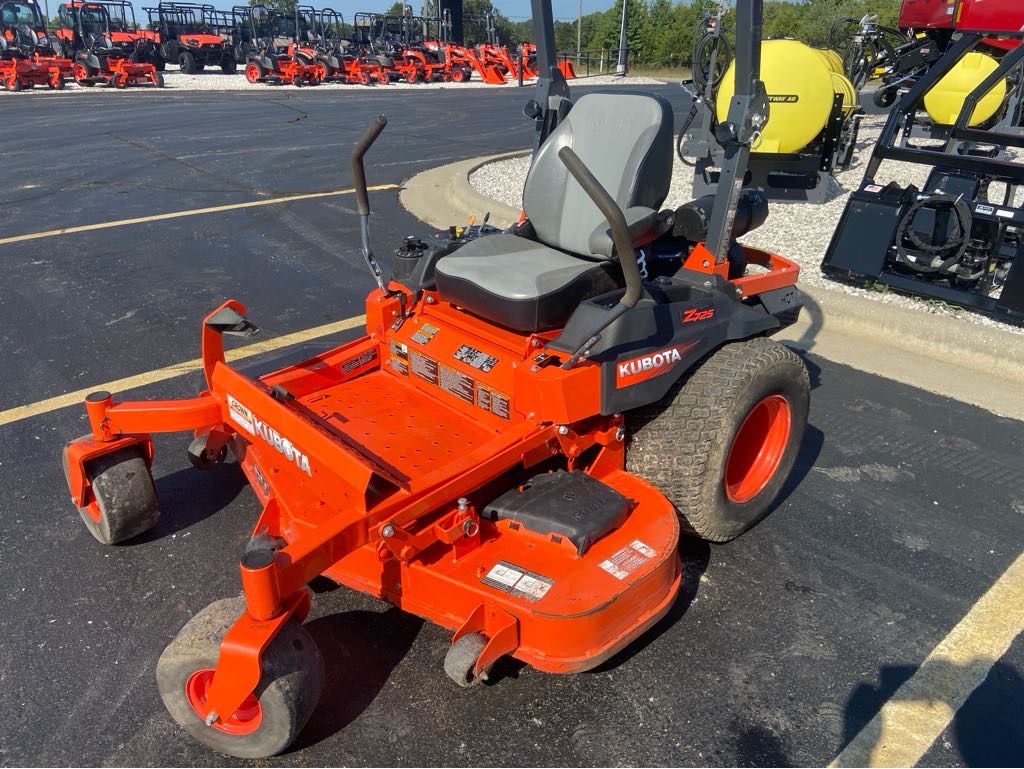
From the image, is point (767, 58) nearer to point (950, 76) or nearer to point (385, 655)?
point (950, 76)

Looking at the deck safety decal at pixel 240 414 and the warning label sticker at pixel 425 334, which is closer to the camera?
the deck safety decal at pixel 240 414

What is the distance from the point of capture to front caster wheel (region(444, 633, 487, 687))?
213cm

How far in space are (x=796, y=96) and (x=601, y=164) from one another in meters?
6.16

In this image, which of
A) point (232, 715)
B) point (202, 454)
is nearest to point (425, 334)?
point (202, 454)

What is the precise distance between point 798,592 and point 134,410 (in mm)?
2517

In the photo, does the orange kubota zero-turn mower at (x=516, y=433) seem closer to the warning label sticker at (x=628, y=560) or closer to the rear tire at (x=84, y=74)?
the warning label sticker at (x=628, y=560)

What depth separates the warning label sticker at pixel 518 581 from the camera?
2.28m

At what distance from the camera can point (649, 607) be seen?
240 centimetres

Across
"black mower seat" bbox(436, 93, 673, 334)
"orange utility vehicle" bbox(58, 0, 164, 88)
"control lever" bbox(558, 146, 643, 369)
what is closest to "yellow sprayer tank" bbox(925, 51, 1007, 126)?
"black mower seat" bbox(436, 93, 673, 334)

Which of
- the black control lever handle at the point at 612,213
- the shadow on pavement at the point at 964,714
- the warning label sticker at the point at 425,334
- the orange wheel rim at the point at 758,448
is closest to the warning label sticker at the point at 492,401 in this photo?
the warning label sticker at the point at 425,334

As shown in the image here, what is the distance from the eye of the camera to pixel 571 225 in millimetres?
3336

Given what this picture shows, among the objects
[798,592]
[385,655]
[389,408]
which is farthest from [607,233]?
[385,655]

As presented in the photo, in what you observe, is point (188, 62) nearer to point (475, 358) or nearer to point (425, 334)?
point (425, 334)

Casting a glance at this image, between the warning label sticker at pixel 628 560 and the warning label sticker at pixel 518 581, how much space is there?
0.64 feet
